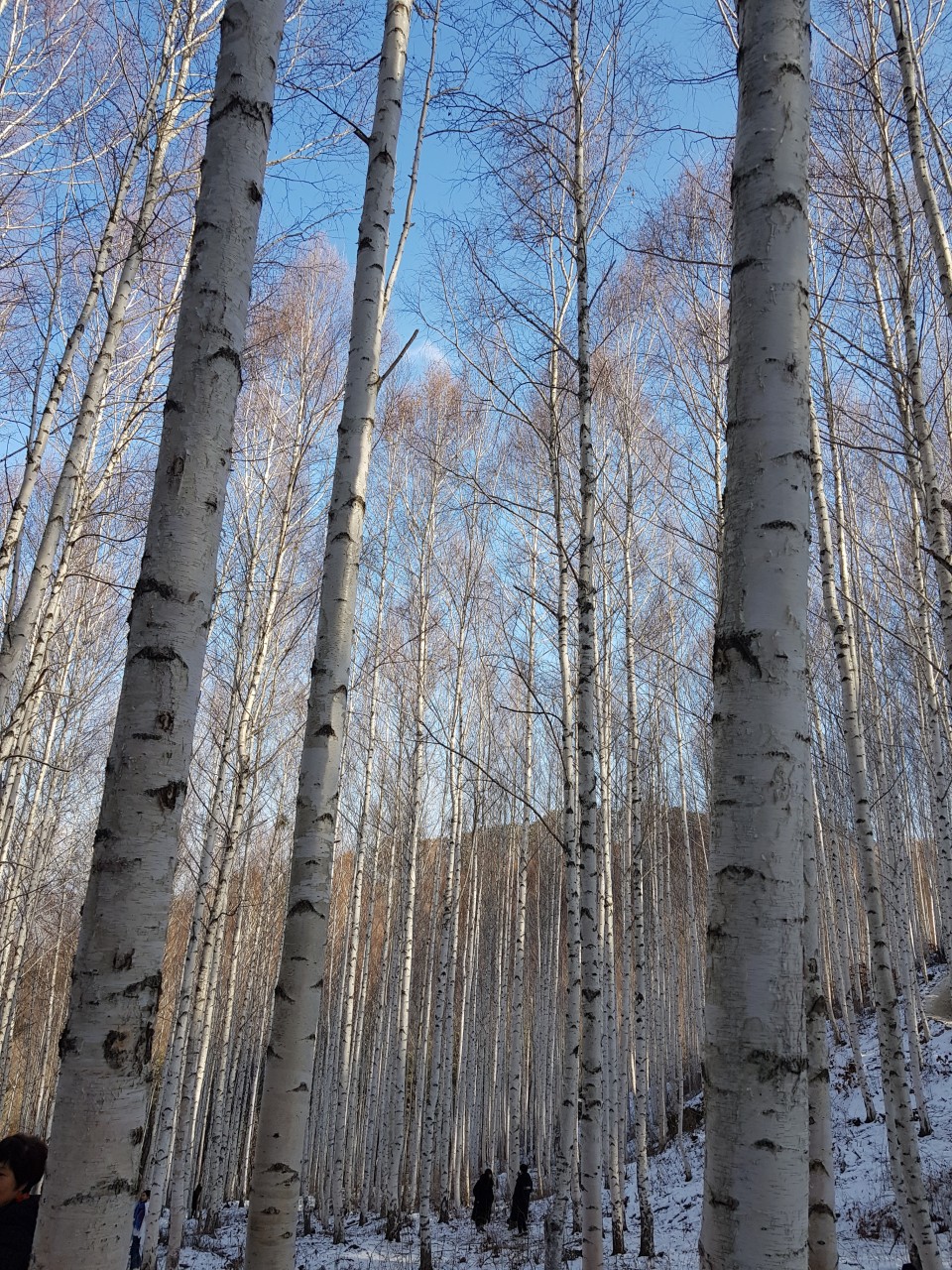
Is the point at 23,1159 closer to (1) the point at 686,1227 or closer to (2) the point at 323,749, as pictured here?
(2) the point at 323,749

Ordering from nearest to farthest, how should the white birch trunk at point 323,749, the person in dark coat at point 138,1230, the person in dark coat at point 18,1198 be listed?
the person in dark coat at point 18,1198, the white birch trunk at point 323,749, the person in dark coat at point 138,1230

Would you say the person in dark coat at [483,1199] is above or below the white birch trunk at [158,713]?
Answer: below

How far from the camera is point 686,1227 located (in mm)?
9641

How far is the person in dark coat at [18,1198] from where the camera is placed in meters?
2.49

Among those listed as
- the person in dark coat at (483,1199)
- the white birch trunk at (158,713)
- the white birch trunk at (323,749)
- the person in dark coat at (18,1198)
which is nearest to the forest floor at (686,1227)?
the person in dark coat at (483,1199)

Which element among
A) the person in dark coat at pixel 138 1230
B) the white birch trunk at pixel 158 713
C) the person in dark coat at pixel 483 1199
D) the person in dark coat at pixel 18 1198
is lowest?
the person in dark coat at pixel 483 1199

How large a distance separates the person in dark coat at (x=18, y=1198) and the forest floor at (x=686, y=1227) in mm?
6992

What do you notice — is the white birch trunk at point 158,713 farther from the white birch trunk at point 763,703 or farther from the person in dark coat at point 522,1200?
the person in dark coat at point 522,1200

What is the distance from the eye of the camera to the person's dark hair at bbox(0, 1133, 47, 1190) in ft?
8.61

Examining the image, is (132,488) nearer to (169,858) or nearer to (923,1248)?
(169,858)

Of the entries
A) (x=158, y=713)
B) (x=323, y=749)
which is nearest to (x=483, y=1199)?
(x=323, y=749)

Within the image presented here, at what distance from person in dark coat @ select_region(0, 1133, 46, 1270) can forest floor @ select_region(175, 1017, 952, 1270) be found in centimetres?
699

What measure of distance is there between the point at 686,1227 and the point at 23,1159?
9.76 meters

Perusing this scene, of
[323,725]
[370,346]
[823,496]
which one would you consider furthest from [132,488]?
[823,496]
